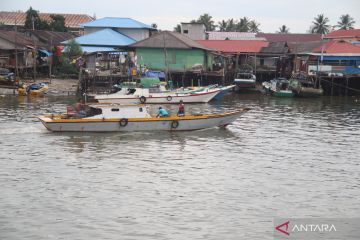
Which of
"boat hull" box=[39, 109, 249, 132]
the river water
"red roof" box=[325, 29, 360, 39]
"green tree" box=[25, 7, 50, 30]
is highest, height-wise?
"green tree" box=[25, 7, 50, 30]

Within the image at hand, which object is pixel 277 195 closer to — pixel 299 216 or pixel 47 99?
pixel 299 216

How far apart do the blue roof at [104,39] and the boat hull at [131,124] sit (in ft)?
106

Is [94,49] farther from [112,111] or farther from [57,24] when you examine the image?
[112,111]

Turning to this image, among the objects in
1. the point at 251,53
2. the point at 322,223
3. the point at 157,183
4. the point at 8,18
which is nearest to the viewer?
the point at 322,223

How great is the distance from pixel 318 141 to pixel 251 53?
38981 millimetres

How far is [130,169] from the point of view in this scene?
21.3 meters

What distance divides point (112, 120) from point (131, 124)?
3.42ft

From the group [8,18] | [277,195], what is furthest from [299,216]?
[8,18]

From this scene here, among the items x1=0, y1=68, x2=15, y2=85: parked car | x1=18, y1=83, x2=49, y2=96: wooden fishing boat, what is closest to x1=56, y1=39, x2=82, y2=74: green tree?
x1=0, y1=68, x2=15, y2=85: parked car

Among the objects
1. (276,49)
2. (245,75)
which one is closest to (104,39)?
(245,75)

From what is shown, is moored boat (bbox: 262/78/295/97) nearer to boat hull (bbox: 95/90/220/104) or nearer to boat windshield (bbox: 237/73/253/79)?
boat windshield (bbox: 237/73/253/79)

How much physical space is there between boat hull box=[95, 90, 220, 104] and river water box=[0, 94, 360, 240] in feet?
32.2

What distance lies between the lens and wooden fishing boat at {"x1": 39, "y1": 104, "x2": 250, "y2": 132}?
2741 centimetres

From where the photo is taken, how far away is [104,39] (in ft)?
199
